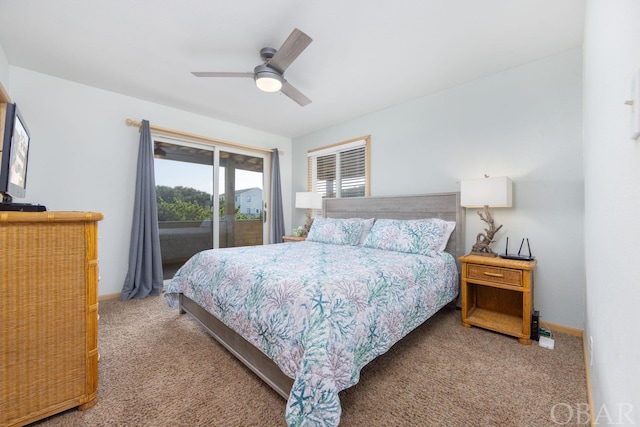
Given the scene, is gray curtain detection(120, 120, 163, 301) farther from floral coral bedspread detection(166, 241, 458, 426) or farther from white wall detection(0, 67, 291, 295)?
floral coral bedspread detection(166, 241, 458, 426)

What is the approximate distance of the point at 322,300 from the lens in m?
1.38

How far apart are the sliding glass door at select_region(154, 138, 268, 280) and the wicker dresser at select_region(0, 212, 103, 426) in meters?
2.58

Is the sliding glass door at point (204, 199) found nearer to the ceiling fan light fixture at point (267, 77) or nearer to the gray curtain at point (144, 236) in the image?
the gray curtain at point (144, 236)

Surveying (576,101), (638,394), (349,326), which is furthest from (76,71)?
(576,101)

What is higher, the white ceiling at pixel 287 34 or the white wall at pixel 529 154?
the white ceiling at pixel 287 34

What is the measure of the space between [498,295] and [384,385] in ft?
5.84

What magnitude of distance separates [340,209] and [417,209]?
1.24 metres

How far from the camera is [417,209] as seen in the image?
3209 millimetres

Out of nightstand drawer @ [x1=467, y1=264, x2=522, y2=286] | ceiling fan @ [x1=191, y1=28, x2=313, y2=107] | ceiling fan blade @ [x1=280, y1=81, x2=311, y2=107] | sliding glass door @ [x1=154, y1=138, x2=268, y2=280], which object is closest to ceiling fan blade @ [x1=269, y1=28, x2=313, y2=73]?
ceiling fan @ [x1=191, y1=28, x2=313, y2=107]

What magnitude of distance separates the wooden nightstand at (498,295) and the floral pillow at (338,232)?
1199 millimetres

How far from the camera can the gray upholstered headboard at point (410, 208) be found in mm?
2896

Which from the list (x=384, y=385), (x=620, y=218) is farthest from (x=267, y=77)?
(x=384, y=385)

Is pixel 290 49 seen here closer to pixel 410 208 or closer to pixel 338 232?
pixel 338 232

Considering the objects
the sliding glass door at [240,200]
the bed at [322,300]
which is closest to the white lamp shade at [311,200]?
the sliding glass door at [240,200]
